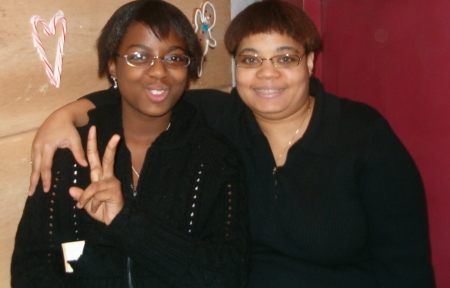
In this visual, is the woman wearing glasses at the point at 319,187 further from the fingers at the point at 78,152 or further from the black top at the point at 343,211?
the fingers at the point at 78,152

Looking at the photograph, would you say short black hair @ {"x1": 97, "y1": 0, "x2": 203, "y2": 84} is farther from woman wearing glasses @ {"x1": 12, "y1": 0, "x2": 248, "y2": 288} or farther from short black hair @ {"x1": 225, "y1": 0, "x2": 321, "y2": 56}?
short black hair @ {"x1": 225, "y1": 0, "x2": 321, "y2": 56}

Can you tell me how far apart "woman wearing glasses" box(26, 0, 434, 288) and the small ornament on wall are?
0.61 metres

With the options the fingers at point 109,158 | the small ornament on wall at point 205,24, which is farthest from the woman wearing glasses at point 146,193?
the small ornament on wall at point 205,24

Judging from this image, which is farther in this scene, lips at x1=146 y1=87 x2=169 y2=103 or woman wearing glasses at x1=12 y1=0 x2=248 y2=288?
lips at x1=146 y1=87 x2=169 y2=103

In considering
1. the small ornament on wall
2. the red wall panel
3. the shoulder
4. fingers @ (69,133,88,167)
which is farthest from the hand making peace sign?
the red wall panel

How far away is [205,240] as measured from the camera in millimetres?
1356

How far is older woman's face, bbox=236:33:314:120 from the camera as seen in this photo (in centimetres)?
136

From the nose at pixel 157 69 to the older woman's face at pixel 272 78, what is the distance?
27 cm

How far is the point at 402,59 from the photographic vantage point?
1.67 meters

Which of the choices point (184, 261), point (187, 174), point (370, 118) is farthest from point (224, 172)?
point (370, 118)

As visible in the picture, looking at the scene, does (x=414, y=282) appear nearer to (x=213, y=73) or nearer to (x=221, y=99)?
(x=221, y=99)

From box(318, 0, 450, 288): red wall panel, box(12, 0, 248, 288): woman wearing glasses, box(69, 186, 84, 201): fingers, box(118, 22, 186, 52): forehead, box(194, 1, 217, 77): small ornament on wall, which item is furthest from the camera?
box(194, 1, 217, 77): small ornament on wall

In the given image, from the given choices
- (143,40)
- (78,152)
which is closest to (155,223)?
(78,152)

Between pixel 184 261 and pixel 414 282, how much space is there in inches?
29.2
